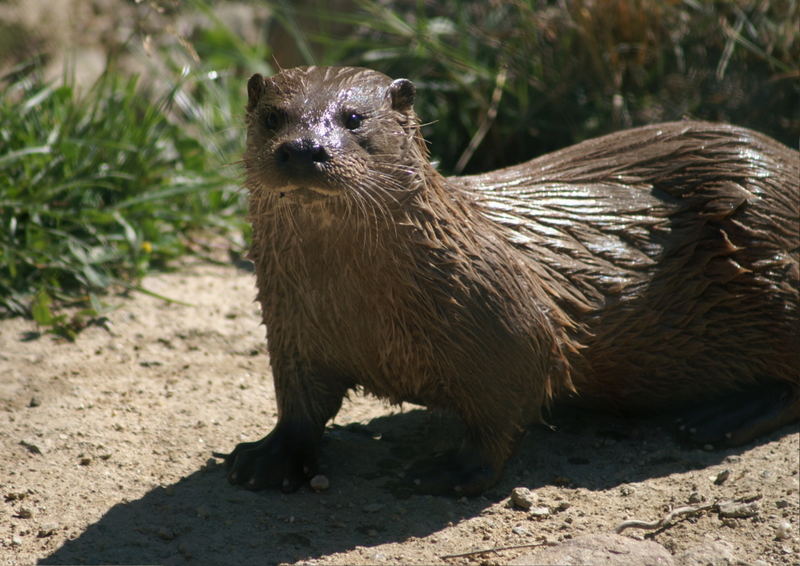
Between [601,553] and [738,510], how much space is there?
561mm

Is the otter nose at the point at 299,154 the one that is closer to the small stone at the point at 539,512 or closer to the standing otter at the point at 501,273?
the standing otter at the point at 501,273

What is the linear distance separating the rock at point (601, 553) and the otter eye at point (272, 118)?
129 centimetres

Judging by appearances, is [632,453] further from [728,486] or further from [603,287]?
[603,287]

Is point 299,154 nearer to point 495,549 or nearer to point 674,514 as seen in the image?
point 495,549

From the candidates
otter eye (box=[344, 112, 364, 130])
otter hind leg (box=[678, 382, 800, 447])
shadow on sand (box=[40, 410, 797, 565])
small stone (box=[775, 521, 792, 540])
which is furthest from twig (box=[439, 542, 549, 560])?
otter eye (box=[344, 112, 364, 130])

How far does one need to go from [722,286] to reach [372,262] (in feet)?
4.06

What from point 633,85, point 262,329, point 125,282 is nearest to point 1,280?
point 125,282

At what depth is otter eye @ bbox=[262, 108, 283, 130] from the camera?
8.91 ft

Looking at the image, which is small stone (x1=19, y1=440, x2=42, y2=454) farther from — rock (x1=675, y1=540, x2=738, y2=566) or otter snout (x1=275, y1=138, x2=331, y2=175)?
rock (x1=675, y1=540, x2=738, y2=566)

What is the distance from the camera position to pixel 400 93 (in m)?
2.87

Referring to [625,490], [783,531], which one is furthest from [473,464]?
[783,531]

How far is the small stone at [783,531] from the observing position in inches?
111

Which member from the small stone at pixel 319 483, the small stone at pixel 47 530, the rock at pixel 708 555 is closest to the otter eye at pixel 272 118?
the small stone at pixel 319 483

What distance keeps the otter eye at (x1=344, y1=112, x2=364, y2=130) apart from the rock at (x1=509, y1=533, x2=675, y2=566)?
1192 millimetres
